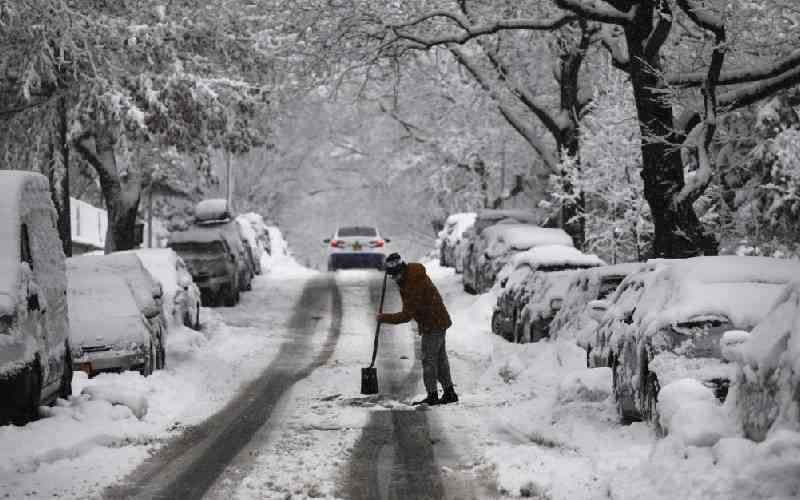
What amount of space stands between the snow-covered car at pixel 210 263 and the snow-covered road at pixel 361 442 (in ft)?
30.3

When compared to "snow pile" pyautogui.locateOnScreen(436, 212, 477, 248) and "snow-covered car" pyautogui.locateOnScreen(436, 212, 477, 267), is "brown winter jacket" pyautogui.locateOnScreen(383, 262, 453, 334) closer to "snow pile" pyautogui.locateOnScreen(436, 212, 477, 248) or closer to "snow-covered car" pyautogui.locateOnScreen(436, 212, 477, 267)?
"snow-covered car" pyautogui.locateOnScreen(436, 212, 477, 267)

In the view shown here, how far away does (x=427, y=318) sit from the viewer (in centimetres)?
1389

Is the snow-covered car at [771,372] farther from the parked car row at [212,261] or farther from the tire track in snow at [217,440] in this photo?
the parked car row at [212,261]

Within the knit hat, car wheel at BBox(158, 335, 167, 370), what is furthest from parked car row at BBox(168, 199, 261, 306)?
the knit hat

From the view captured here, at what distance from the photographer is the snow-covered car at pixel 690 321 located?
10.1 meters

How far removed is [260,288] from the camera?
3384 cm

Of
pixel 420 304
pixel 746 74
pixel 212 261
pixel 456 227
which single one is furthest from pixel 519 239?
pixel 456 227

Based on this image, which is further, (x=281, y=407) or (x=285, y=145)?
(x=285, y=145)

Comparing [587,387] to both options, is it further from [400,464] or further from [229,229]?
[229,229]

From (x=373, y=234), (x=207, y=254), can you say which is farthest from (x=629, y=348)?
(x=373, y=234)

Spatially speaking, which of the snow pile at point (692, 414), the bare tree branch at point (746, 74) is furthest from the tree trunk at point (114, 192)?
the snow pile at point (692, 414)

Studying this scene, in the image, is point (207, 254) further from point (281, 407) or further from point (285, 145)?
point (285, 145)

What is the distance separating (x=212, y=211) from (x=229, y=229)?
5501mm

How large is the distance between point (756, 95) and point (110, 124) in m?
13.0
